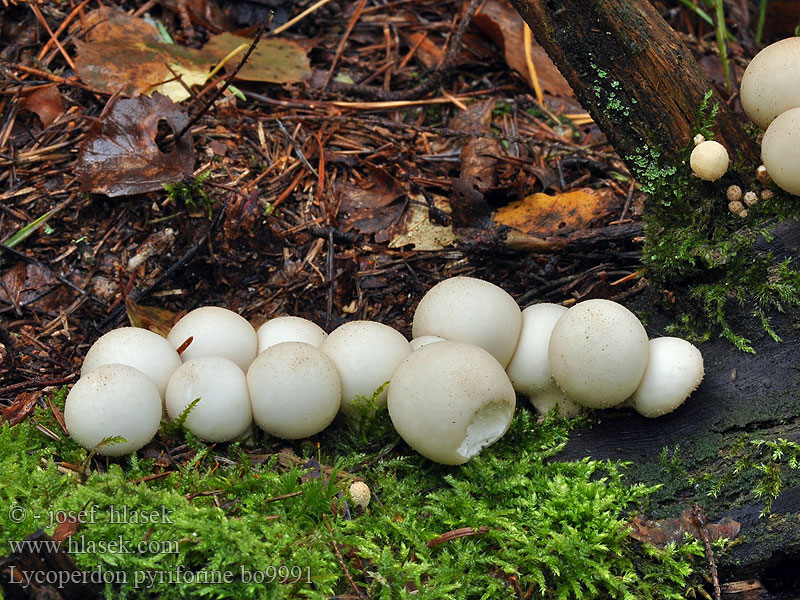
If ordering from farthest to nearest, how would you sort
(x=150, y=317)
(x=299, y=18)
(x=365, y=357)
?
(x=299, y=18), (x=150, y=317), (x=365, y=357)

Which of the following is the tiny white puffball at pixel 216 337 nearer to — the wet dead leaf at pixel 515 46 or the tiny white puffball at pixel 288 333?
the tiny white puffball at pixel 288 333

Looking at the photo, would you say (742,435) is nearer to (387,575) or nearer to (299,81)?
(387,575)

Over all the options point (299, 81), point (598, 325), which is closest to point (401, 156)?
point (299, 81)

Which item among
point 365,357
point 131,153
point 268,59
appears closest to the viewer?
point 365,357

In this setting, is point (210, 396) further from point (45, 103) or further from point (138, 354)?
point (45, 103)

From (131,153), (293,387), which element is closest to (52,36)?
(131,153)

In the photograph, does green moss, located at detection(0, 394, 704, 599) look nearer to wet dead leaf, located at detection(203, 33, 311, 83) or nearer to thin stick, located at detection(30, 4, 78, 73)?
thin stick, located at detection(30, 4, 78, 73)
